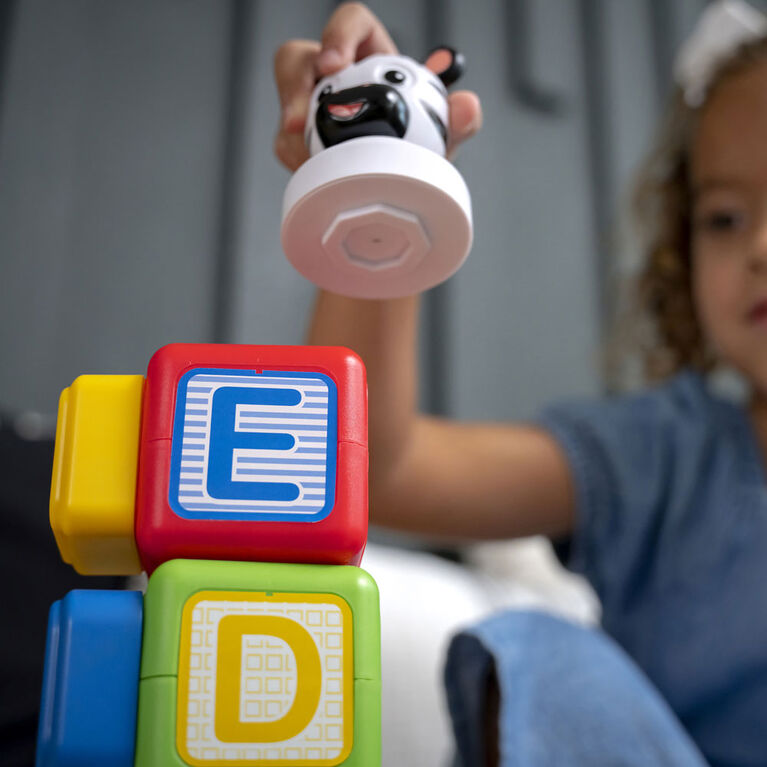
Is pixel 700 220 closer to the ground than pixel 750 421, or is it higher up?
higher up

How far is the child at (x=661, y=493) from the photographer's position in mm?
367

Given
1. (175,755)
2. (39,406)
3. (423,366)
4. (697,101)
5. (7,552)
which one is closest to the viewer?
(175,755)

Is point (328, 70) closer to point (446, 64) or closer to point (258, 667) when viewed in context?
point (446, 64)

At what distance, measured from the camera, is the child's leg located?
31 cm

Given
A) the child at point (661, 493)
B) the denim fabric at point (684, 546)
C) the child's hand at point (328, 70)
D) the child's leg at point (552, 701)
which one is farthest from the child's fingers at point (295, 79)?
the denim fabric at point (684, 546)

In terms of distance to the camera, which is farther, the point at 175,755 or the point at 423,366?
the point at 423,366

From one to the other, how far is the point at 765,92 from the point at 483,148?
204 millimetres

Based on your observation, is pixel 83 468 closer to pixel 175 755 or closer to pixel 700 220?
pixel 175 755

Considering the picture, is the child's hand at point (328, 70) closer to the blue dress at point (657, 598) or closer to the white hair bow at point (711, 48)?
the blue dress at point (657, 598)

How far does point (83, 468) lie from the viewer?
18 cm

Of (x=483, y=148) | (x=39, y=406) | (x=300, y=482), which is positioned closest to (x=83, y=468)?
(x=300, y=482)

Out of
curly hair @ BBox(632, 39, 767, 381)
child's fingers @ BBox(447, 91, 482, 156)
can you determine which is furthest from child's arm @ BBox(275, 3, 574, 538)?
curly hair @ BBox(632, 39, 767, 381)

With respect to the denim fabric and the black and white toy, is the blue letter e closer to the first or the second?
the black and white toy

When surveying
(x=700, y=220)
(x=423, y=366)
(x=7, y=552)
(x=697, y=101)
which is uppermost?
(x=697, y=101)
